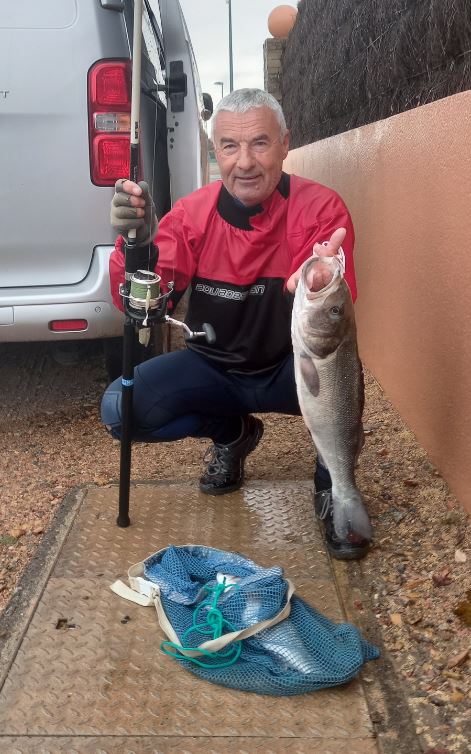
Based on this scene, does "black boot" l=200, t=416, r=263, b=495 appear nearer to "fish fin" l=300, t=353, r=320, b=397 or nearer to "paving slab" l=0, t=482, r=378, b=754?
"paving slab" l=0, t=482, r=378, b=754

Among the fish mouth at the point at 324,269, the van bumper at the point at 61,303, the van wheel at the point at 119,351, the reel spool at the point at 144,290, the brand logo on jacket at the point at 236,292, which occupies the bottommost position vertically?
→ the van wheel at the point at 119,351

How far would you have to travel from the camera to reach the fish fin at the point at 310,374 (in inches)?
113

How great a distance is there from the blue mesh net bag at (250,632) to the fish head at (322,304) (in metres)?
0.78

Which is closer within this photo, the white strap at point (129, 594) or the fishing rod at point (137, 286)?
the white strap at point (129, 594)

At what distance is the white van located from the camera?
13.2ft

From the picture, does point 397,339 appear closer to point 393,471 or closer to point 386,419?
point 386,419

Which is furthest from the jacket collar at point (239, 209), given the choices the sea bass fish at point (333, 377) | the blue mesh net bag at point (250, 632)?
the blue mesh net bag at point (250, 632)

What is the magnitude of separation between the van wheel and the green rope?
2.20 meters

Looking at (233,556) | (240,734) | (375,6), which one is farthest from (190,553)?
(375,6)

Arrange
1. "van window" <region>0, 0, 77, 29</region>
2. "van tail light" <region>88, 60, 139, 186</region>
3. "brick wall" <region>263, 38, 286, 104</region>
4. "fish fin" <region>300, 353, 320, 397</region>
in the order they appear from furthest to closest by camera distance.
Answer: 1. "brick wall" <region>263, 38, 286, 104</region>
2. "van tail light" <region>88, 60, 139, 186</region>
3. "van window" <region>0, 0, 77, 29</region>
4. "fish fin" <region>300, 353, 320, 397</region>

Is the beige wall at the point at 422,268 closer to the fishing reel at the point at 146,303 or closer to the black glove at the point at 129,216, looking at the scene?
the fishing reel at the point at 146,303

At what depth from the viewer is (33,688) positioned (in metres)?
2.50

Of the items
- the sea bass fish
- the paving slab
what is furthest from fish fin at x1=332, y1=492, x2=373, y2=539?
the paving slab

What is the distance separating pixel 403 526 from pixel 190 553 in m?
0.89
